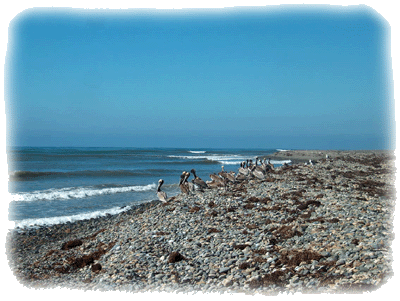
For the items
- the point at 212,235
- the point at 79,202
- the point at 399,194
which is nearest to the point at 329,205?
the point at 212,235

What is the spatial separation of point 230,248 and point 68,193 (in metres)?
19.2

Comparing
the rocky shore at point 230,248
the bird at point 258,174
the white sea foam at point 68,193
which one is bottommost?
the white sea foam at point 68,193

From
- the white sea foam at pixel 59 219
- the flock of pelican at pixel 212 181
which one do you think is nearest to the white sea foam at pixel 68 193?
the white sea foam at pixel 59 219

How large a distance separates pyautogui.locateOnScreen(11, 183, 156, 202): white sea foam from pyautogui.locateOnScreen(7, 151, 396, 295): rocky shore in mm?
7904

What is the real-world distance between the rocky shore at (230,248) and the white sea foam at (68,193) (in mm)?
7904

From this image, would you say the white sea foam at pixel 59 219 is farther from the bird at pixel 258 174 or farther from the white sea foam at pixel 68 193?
the bird at pixel 258 174

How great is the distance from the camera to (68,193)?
24.5 metres

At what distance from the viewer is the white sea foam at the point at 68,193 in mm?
22372

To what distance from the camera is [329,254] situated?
7.13 meters

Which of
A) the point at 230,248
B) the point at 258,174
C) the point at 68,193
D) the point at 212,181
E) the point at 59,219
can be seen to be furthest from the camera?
the point at 68,193

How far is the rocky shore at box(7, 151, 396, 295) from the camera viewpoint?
6098 millimetres

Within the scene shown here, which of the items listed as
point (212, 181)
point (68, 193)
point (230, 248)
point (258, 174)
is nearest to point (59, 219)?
point (68, 193)

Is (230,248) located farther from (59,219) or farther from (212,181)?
(212,181)

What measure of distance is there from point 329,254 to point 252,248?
208cm
